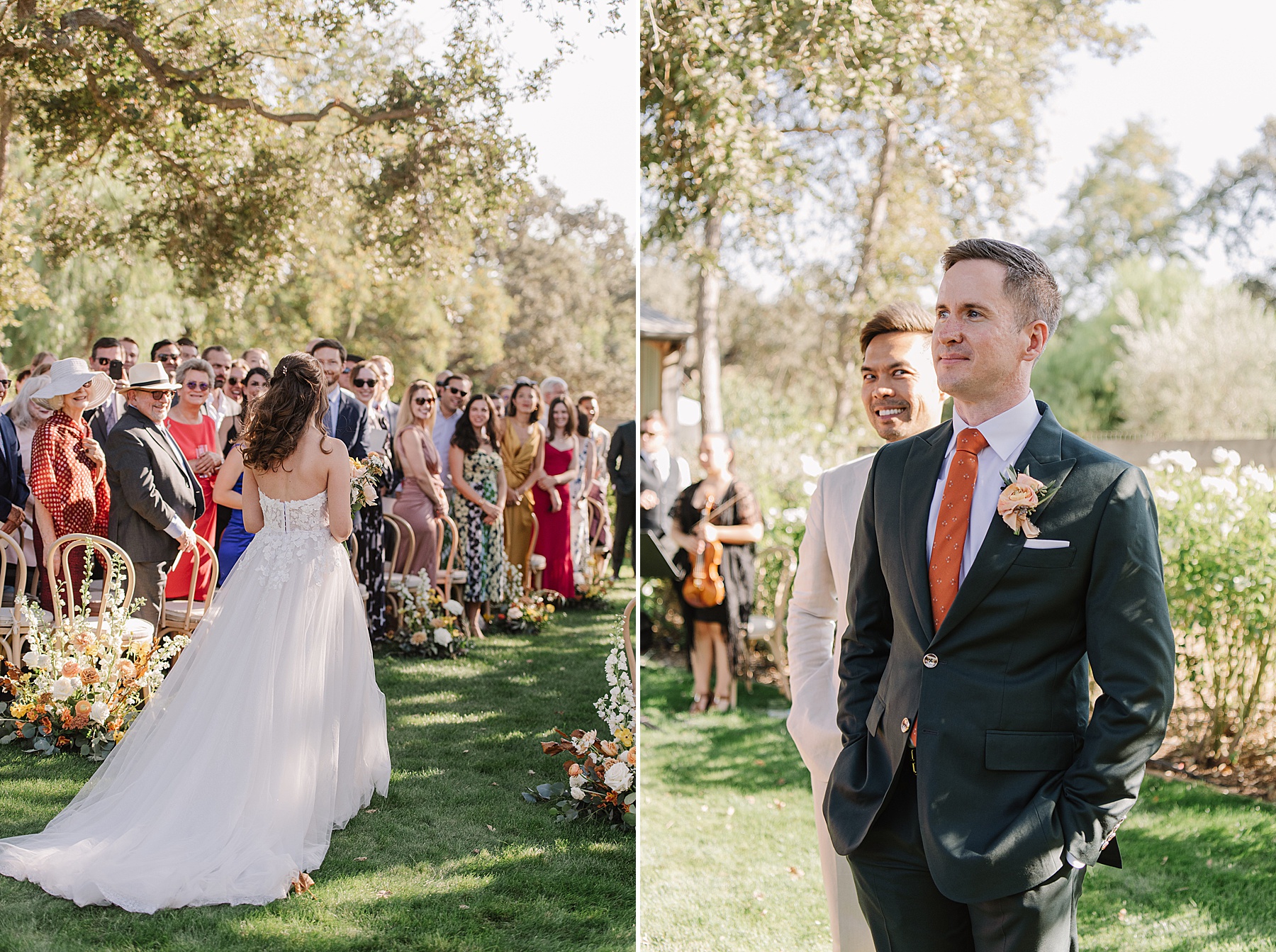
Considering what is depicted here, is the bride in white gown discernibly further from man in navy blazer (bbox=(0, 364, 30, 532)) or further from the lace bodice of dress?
man in navy blazer (bbox=(0, 364, 30, 532))

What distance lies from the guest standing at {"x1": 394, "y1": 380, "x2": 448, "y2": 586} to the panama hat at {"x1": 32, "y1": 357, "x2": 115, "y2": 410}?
3.90 feet

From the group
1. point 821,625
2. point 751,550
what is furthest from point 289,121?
point 751,550

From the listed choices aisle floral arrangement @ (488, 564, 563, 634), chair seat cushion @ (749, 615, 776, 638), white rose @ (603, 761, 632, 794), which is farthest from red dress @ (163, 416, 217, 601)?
chair seat cushion @ (749, 615, 776, 638)

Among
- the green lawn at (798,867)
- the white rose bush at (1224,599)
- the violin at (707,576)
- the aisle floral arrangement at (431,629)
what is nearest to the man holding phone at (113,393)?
the aisle floral arrangement at (431,629)

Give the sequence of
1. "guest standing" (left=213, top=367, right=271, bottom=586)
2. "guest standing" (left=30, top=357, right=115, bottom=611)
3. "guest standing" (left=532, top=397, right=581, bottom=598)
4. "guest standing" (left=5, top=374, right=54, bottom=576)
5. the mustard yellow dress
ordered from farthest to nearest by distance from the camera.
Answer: the mustard yellow dress, "guest standing" (left=532, top=397, right=581, bottom=598), "guest standing" (left=213, top=367, right=271, bottom=586), "guest standing" (left=30, top=357, right=115, bottom=611), "guest standing" (left=5, top=374, right=54, bottom=576)

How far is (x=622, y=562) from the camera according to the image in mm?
4629

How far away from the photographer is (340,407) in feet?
13.9

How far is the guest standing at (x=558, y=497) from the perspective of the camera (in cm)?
436

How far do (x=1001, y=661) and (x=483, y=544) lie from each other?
10.7 feet

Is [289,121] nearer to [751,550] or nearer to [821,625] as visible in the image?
[821,625]

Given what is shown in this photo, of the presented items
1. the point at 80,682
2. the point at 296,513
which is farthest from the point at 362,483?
the point at 80,682

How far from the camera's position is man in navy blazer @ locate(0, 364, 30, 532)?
3963mm

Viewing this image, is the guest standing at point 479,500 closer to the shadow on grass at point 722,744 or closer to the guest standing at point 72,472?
the guest standing at point 72,472

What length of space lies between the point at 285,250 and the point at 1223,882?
4.83 metres
